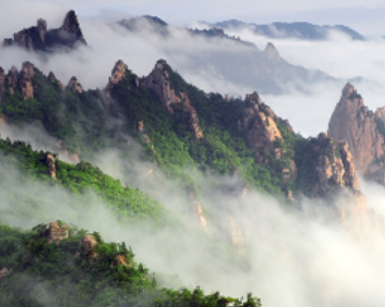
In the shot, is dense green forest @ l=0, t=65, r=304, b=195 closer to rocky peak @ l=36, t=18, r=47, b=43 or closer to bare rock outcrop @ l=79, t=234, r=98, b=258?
rocky peak @ l=36, t=18, r=47, b=43

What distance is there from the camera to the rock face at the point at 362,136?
635ft

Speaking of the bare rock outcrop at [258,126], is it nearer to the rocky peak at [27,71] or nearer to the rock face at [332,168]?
the rock face at [332,168]

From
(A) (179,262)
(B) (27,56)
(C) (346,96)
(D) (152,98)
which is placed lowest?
(A) (179,262)

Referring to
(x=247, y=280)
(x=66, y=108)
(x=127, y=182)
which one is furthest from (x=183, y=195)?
(x=66, y=108)

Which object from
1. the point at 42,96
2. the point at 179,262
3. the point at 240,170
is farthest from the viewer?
the point at 240,170

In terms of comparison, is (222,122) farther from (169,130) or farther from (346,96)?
(346,96)

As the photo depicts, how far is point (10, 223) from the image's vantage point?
7969 centimetres

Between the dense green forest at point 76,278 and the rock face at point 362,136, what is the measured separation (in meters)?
145

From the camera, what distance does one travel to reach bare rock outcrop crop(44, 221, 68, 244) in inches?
2660

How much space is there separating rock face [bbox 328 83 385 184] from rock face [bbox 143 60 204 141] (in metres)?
61.8

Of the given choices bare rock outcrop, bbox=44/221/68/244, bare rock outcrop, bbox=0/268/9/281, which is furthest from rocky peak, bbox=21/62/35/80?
bare rock outcrop, bbox=0/268/9/281

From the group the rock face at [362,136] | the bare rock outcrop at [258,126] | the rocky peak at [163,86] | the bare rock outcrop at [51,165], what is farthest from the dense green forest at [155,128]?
the bare rock outcrop at [51,165]

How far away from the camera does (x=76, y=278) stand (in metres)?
62.0

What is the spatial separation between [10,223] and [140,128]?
76.2 metres
